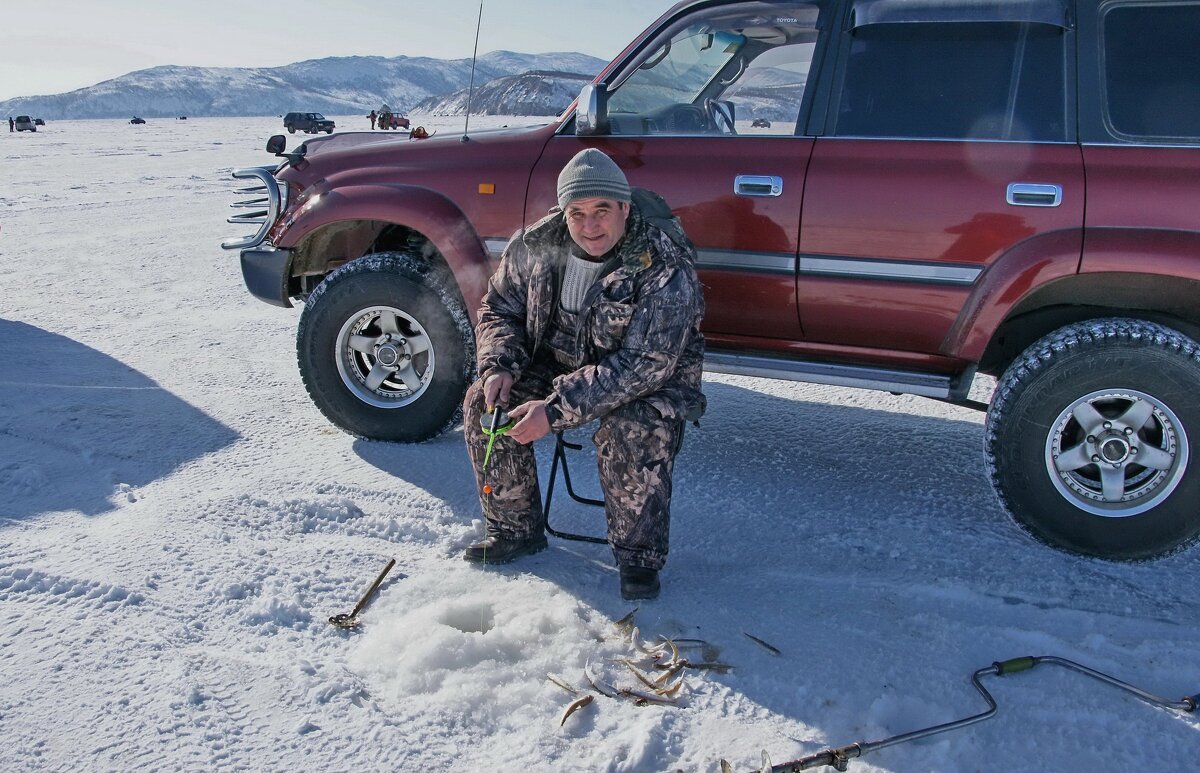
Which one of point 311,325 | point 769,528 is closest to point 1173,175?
point 769,528

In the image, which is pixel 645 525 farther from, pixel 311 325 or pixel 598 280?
pixel 311 325

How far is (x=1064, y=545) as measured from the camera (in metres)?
3.15

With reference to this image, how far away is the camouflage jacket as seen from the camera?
9.02 ft

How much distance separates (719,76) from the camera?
384cm

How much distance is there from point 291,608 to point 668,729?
3.89ft

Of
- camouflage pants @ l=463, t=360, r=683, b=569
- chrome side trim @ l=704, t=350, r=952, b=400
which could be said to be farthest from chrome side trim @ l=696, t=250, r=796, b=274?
camouflage pants @ l=463, t=360, r=683, b=569

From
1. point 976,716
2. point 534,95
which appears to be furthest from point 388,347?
point 534,95

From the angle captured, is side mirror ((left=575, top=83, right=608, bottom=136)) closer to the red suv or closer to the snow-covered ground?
the red suv

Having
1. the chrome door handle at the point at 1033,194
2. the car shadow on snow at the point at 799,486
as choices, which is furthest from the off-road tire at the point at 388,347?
the chrome door handle at the point at 1033,194

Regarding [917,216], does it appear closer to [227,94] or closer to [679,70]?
[679,70]

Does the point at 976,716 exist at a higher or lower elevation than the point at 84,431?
higher

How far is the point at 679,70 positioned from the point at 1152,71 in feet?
5.68

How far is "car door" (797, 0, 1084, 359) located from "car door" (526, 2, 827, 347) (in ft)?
0.41

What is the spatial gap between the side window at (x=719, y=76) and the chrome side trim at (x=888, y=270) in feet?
1.97
